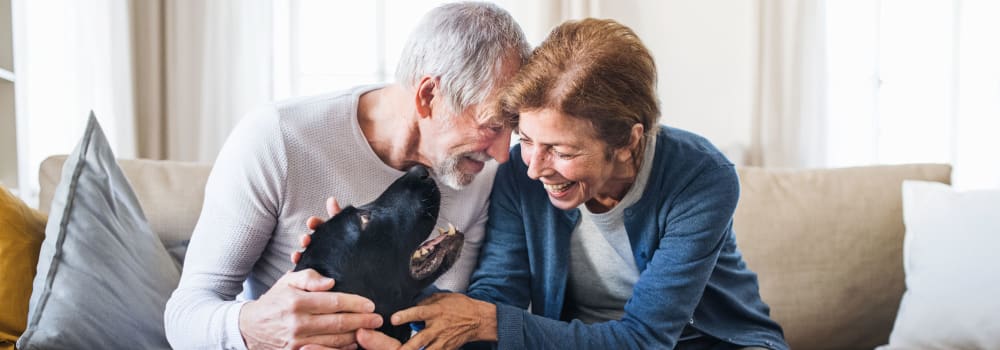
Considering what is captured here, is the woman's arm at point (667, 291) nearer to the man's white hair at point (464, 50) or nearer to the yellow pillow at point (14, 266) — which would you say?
the man's white hair at point (464, 50)

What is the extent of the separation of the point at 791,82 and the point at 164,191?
7.86ft

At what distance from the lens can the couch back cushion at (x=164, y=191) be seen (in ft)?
6.37

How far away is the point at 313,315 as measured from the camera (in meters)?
1.26

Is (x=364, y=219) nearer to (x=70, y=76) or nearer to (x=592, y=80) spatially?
(x=592, y=80)

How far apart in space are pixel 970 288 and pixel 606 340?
1.03m

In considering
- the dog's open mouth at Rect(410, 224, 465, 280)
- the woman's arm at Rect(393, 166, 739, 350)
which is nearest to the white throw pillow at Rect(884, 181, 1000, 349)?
the woman's arm at Rect(393, 166, 739, 350)

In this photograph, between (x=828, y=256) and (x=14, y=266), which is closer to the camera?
(x=14, y=266)

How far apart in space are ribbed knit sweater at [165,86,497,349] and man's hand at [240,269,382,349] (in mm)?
137

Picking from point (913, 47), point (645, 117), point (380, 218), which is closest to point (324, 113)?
point (380, 218)

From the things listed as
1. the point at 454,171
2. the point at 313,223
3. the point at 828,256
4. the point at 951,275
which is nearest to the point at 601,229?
the point at 454,171

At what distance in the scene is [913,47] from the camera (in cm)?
346

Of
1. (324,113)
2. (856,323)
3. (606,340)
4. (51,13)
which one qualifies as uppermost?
(51,13)

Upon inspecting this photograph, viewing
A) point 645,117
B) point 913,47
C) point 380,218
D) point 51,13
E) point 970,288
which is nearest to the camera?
point 380,218

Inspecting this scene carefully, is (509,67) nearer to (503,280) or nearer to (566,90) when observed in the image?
(566,90)
